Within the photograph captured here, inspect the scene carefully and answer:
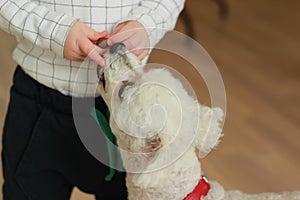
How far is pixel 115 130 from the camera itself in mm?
866

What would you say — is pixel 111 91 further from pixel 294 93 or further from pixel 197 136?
pixel 294 93

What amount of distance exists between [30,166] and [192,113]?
37 centimetres

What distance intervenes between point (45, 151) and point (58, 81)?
14cm

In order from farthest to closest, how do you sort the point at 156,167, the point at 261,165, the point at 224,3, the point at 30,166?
the point at 224,3, the point at 261,165, the point at 30,166, the point at 156,167

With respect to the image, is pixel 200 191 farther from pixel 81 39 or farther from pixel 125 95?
pixel 81 39

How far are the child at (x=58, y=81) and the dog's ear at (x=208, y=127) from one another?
0.49 feet

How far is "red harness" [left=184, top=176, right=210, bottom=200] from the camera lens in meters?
0.86

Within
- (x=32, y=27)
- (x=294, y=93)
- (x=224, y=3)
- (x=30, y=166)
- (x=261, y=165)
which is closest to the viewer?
(x=32, y=27)

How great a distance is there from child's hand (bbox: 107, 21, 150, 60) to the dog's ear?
0.14m

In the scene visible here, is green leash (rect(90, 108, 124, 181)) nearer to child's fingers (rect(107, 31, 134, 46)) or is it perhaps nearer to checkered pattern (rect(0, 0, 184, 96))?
checkered pattern (rect(0, 0, 184, 96))

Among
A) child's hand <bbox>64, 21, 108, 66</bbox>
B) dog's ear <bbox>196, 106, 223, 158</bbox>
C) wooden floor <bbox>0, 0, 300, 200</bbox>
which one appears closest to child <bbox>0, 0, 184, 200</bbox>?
child's hand <bbox>64, 21, 108, 66</bbox>

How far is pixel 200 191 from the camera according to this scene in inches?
34.4

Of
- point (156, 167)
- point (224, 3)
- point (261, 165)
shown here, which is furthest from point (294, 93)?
point (156, 167)

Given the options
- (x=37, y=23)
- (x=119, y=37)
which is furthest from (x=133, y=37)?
(x=37, y=23)
